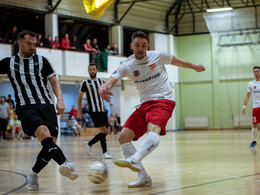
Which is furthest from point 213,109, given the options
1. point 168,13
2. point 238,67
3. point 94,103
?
point 94,103

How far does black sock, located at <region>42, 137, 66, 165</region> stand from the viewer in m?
5.58

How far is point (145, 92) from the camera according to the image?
6324 millimetres

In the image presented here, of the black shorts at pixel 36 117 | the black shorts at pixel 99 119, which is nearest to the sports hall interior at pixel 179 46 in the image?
the black shorts at pixel 99 119

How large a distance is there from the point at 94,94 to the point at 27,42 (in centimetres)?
550

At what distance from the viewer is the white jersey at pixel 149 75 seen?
626 centimetres

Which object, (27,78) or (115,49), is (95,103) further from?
(115,49)

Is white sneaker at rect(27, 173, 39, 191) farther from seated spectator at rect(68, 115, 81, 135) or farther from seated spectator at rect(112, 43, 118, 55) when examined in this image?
seated spectator at rect(112, 43, 118, 55)

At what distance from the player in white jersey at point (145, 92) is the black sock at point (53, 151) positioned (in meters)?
0.91

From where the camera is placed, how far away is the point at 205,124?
1420 inches

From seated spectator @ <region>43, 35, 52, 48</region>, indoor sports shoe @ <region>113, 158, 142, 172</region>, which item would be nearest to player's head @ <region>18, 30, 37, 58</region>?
indoor sports shoe @ <region>113, 158, 142, 172</region>

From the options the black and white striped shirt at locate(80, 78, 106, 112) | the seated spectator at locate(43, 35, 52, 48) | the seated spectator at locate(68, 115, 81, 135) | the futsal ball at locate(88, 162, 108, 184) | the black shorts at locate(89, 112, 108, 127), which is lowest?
the seated spectator at locate(68, 115, 81, 135)

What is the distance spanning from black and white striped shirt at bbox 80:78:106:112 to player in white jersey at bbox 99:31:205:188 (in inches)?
198

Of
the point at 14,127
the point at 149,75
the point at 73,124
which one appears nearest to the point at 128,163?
the point at 149,75

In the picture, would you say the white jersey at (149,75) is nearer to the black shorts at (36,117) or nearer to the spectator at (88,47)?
the black shorts at (36,117)
